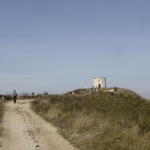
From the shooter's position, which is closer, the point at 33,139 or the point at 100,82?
the point at 33,139

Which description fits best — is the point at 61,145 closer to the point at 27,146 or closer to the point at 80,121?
the point at 27,146

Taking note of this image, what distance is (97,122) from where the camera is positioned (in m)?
15.8

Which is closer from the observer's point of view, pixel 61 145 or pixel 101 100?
pixel 61 145

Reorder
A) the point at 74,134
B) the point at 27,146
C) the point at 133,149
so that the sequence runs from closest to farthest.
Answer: the point at 133,149 < the point at 27,146 < the point at 74,134

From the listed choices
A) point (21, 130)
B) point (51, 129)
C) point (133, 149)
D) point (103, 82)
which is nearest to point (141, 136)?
point (133, 149)

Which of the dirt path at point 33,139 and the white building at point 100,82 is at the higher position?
the white building at point 100,82

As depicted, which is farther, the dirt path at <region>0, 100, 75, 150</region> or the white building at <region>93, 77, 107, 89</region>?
the white building at <region>93, 77, 107, 89</region>

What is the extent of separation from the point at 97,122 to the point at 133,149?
545cm

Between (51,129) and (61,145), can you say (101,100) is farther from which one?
(61,145)

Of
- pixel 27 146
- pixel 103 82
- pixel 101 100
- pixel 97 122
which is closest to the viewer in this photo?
pixel 27 146

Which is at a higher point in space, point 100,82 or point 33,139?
point 100,82

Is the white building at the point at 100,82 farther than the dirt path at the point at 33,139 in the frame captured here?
Yes

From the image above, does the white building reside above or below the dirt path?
above

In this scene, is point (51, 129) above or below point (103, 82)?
below
